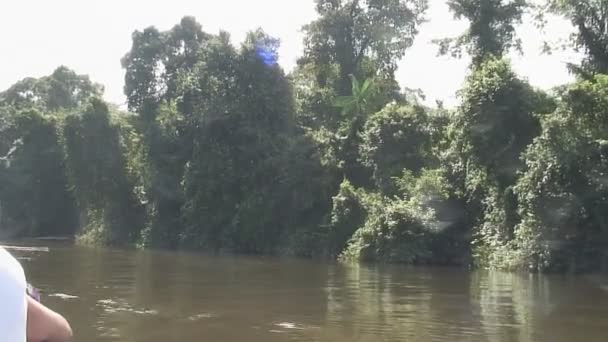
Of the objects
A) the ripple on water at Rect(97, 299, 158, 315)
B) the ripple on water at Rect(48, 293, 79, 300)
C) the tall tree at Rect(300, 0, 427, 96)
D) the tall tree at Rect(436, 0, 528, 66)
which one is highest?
the tall tree at Rect(300, 0, 427, 96)

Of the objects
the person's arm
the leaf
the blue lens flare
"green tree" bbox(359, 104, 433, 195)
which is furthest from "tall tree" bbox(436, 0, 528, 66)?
the person's arm

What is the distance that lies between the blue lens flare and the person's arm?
31.4 metres

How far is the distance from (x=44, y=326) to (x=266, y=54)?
32050 millimetres

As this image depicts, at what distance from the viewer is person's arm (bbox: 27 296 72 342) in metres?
1.25

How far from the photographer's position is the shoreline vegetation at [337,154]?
63.9ft

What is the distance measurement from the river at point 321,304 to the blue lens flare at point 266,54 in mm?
14806

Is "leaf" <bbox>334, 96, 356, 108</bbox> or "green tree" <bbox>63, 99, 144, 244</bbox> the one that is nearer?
"leaf" <bbox>334, 96, 356, 108</bbox>

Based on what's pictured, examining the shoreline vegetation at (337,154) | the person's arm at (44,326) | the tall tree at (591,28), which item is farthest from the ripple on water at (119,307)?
the tall tree at (591,28)

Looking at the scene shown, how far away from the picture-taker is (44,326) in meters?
1.26

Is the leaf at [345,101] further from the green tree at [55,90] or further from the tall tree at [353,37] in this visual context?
the green tree at [55,90]

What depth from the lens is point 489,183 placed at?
22.0 meters

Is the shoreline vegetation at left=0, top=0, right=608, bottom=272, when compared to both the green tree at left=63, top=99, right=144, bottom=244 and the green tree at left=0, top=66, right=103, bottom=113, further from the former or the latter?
the green tree at left=0, top=66, right=103, bottom=113

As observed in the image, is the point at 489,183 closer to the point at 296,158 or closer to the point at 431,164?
the point at 431,164

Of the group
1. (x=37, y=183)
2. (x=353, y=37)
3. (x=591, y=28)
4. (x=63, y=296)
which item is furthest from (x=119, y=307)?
(x=37, y=183)
